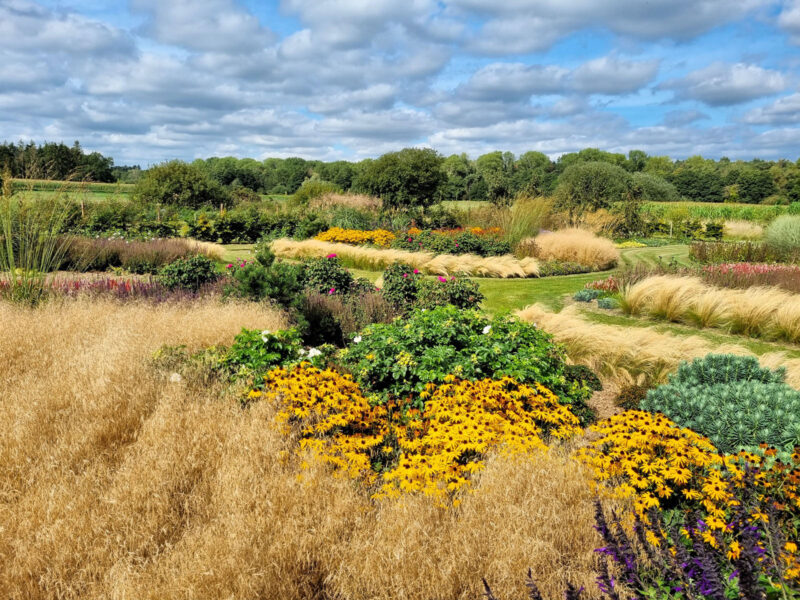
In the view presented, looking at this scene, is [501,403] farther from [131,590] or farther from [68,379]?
[68,379]

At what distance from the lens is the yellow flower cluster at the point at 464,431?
9.49 ft

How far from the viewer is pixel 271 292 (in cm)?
648

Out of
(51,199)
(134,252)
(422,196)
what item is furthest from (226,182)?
(51,199)

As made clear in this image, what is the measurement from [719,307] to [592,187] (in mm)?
21125

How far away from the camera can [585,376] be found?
16.4ft

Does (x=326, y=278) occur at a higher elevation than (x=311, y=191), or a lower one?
lower

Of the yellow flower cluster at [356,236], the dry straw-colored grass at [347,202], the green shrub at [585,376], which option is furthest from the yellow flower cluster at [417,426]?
the dry straw-colored grass at [347,202]

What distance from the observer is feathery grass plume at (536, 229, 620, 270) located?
13.9 metres

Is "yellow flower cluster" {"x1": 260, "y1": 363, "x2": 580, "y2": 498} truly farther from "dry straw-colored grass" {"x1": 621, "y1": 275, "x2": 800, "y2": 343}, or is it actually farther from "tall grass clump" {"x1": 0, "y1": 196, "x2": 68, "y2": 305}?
"dry straw-colored grass" {"x1": 621, "y1": 275, "x2": 800, "y2": 343}

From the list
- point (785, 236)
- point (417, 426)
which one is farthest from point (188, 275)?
point (785, 236)

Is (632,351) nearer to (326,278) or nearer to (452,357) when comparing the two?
(452,357)

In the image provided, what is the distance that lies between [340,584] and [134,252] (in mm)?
11492

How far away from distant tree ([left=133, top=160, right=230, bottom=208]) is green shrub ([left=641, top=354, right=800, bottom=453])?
2439cm

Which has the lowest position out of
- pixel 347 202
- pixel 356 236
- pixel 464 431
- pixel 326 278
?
pixel 464 431
